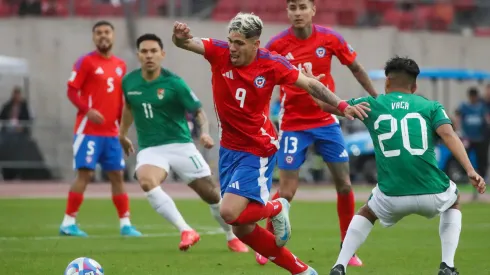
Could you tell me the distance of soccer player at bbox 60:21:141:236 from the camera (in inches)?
563

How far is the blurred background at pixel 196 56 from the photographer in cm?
2677

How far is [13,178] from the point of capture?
88.1ft

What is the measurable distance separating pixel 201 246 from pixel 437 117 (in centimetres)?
467

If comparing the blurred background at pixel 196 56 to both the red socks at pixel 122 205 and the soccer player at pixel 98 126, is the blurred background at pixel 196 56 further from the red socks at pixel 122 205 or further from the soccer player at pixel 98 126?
the red socks at pixel 122 205

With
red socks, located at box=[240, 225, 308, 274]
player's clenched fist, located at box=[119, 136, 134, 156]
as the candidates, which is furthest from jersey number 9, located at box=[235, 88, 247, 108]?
player's clenched fist, located at box=[119, 136, 134, 156]

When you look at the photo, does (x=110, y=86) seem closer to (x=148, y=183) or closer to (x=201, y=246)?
(x=148, y=183)

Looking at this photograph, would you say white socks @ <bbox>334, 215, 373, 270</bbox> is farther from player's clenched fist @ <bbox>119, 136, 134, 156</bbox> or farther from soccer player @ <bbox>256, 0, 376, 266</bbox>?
player's clenched fist @ <bbox>119, 136, 134, 156</bbox>

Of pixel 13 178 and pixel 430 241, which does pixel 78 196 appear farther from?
Result: pixel 13 178

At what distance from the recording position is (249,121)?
30.2 ft

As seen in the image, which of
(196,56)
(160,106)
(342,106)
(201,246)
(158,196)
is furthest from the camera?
(196,56)

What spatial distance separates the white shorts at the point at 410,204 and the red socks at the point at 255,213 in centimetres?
83

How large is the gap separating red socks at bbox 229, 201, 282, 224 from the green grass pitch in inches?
43.2

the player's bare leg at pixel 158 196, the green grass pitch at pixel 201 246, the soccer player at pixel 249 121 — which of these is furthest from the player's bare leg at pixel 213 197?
the soccer player at pixel 249 121

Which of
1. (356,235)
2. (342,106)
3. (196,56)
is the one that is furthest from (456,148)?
(196,56)
